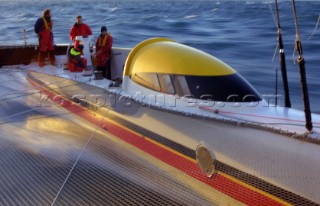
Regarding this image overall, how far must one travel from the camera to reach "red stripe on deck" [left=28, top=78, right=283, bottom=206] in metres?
3.09

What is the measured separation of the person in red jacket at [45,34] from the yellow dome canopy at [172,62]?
4.05 metres

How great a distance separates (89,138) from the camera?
15.3 ft

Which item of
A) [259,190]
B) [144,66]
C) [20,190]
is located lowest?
[20,190]

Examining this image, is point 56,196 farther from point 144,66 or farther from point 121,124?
point 144,66

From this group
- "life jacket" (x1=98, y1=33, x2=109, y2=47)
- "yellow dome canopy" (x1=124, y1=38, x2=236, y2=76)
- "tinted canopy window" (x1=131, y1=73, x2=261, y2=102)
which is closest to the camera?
"tinted canopy window" (x1=131, y1=73, x2=261, y2=102)

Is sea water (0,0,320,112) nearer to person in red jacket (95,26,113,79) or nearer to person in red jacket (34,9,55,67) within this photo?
person in red jacket (95,26,113,79)

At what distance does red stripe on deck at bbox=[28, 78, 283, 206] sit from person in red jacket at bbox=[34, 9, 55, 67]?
3.99m

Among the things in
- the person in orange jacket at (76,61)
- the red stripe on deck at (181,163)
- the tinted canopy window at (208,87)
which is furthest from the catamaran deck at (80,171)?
the person in orange jacket at (76,61)

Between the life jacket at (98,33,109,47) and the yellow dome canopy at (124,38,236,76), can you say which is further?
the life jacket at (98,33,109,47)

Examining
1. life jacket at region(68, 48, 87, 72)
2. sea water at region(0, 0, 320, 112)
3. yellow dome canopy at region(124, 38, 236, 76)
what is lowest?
sea water at region(0, 0, 320, 112)

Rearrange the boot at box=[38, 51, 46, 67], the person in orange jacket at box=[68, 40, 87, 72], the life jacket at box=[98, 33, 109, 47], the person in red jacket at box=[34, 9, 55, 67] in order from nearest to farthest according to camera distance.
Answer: the person in orange jacket at box=[68, 40, 87, 72]
the life jacket at box=[98, 33, 109, 47]
the person in red jacket at box=[34, 9, 55, 67]
the boot at box=[38, 51, 46, 67]

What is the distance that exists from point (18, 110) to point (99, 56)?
7.82 feet

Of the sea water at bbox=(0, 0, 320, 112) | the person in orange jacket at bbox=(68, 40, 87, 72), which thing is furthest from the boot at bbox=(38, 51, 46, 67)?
the sea water at bbox=(0, 0, 320, 112)

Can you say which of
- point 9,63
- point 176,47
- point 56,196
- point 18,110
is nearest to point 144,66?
point 176,47
